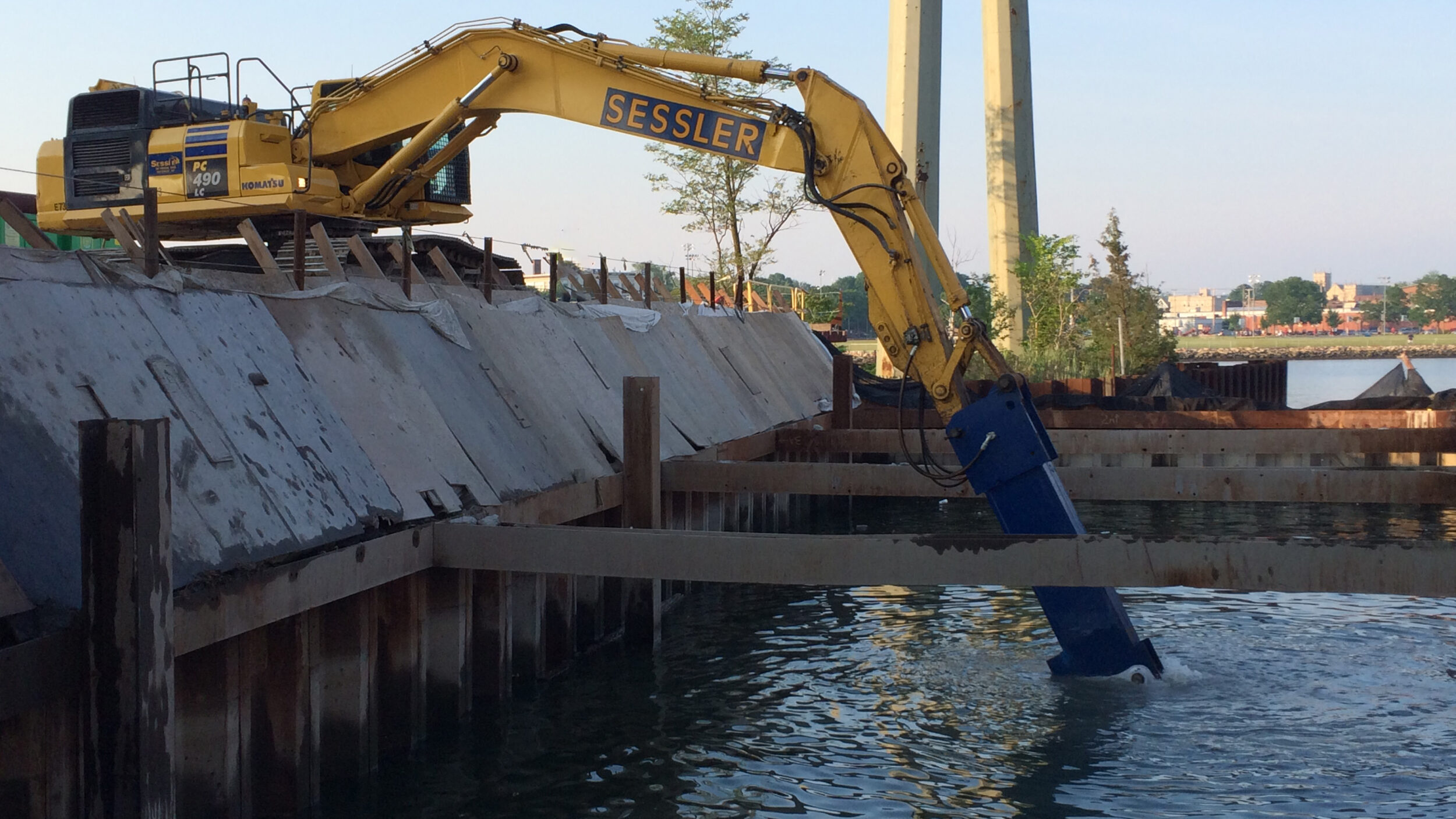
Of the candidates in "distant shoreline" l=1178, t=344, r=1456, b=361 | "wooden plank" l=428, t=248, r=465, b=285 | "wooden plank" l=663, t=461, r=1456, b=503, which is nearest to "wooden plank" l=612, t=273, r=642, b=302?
"wooden plank" l=428, t=248, r=465, b=285

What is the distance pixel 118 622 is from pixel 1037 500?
20.7 feet

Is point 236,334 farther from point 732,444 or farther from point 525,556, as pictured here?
point 732,444

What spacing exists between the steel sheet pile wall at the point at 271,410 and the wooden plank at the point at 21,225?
320 millimetres

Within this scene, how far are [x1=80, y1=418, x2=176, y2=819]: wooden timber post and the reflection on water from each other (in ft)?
7.42

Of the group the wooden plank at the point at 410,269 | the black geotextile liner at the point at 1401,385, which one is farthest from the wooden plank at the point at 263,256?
the black geotextile liner at the point at 1401,385

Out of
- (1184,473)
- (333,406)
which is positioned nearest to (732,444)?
(1184,473)

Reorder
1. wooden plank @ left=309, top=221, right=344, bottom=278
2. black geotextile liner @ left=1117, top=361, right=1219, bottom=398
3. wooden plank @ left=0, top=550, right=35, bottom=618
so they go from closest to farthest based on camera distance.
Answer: wooden plank @ left=0, top=550, right=35, bottom=618 < wooden plank @ left=309, top=221, right=344, bottom=278 < black geotextile liner @ left=1117, top=361, right=1219, bottom=398

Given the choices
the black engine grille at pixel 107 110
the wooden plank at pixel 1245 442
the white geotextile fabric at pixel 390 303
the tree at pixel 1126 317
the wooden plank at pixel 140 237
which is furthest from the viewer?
the tree at pixel 1126 317

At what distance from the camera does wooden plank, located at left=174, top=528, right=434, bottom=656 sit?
603cm

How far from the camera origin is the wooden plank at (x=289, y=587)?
19.8 ft

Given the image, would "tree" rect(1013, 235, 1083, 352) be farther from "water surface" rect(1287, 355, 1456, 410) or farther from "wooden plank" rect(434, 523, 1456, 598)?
"wooden plank" rect(434, 523, 1456, 598)

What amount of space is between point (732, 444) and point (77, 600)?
9567 mm

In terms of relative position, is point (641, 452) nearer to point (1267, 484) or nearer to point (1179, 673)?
point (1179, 673)

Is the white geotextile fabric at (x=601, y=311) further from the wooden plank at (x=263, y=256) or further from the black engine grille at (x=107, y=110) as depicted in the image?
the black engine grille at (x=107, y=110)
